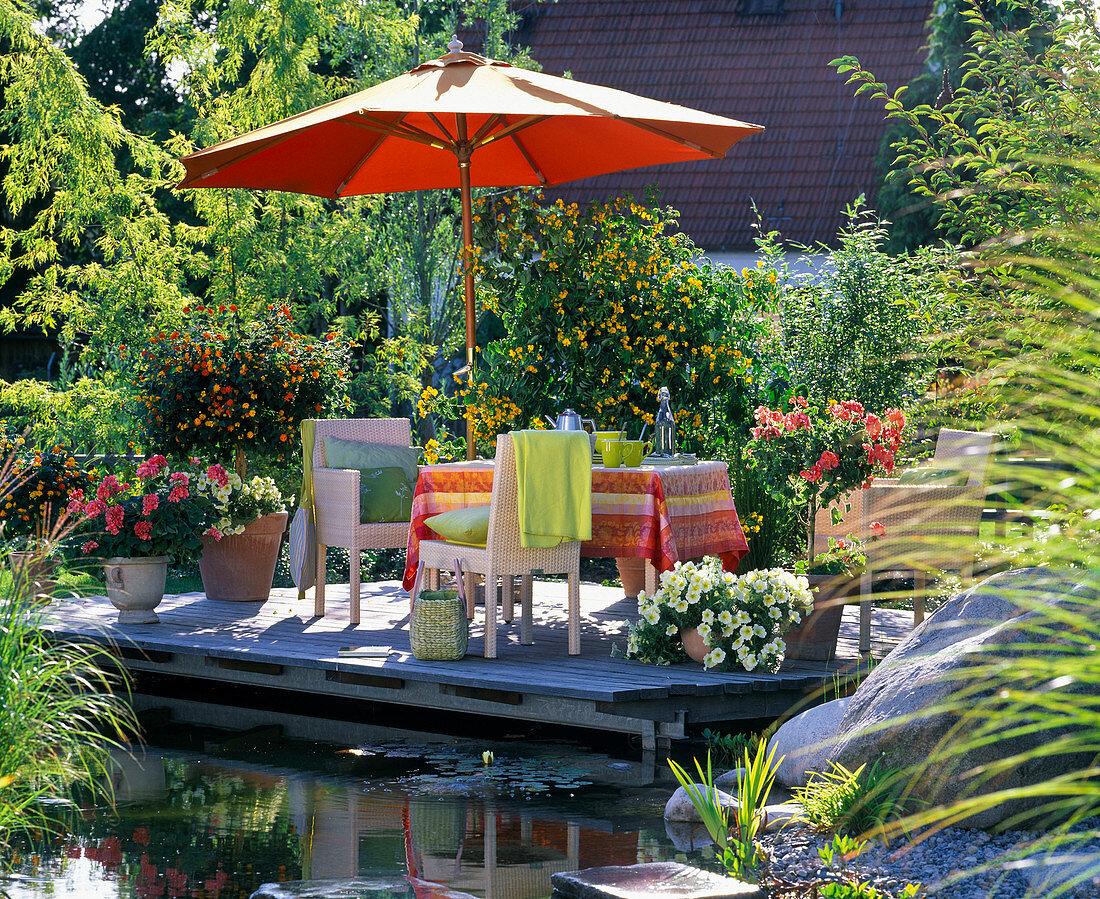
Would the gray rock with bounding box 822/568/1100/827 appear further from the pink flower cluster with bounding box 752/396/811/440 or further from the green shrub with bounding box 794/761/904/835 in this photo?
the pink flower cluster with bounding box 752/396/811/440

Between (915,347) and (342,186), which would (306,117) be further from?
(915,347)

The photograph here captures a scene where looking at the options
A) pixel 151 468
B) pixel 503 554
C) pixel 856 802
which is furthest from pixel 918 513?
pixel 151 468

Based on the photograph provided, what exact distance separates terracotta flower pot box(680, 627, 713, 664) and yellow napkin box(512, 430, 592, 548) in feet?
2.02

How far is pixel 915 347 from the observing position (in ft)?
25.0

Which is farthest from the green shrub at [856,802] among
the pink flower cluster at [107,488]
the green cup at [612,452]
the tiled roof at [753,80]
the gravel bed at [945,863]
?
the tiled roof at [753,80]

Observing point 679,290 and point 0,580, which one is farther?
point 679,290

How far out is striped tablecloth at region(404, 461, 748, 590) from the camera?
551cm

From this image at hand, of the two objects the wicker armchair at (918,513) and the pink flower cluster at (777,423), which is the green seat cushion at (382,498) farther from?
the wicker armchair at (918,513)

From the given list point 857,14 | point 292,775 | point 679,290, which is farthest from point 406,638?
point 857,14

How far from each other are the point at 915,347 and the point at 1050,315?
4.05m

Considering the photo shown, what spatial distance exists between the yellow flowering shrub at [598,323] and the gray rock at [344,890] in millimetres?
4081

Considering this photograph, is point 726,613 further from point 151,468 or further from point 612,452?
point 151,468

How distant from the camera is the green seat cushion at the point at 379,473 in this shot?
20.9ft

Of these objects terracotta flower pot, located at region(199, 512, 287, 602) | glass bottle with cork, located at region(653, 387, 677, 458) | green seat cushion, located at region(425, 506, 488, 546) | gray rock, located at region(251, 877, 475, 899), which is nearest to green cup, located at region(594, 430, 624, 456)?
glass bottle with cork, located at region(653, 387, 677, 458)
